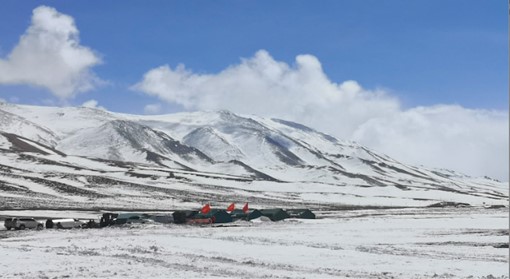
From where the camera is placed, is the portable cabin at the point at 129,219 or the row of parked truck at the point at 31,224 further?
the portable cabin at the point at 129,219

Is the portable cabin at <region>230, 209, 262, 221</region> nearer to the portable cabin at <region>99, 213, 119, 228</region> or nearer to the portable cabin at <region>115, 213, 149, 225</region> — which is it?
the portable cabin at <region>115, 213, 149, 225</region>

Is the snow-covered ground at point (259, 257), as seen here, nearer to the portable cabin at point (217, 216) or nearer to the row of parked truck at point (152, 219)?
the row of parked truck at point (152, 219)

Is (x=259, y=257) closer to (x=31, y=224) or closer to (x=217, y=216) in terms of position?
(x=31, y=224)

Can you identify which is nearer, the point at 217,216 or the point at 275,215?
the point at 217,216

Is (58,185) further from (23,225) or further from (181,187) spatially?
(23,225)

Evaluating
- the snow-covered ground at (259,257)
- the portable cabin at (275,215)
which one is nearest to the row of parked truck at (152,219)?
the portable cabin at (275,215)

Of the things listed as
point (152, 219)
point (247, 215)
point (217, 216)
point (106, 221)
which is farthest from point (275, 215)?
point (106, 221)

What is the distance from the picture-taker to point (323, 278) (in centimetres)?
2517

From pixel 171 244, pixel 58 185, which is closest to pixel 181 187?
pixel 58 185

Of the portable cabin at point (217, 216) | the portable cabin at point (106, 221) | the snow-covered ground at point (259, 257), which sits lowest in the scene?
the snow-covered ground at point (259, 257)

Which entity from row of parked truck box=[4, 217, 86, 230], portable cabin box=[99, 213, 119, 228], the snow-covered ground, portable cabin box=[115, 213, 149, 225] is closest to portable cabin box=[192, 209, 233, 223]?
portable cabin box=[115, 213, 149, 225]

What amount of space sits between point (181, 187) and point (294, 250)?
127 meters

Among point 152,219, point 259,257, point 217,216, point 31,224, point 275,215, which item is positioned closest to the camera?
point 259,257

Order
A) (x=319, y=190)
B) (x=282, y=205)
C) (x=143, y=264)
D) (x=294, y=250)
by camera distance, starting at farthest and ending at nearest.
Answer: (x=319, y=190) → (x=282, y=205) → (x=294, y=250) → (x=143, y=264)
